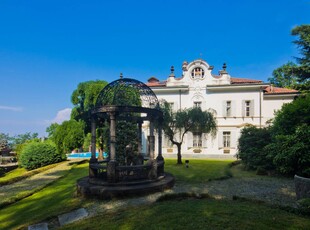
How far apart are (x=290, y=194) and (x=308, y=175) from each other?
1.02 meters

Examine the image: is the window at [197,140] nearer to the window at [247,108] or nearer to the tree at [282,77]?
the window at [247,108]

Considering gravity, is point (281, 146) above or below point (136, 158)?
above

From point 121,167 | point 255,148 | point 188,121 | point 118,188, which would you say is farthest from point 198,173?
point 118,188

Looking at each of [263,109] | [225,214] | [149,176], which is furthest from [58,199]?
[263,109]

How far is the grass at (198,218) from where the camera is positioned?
16.8ft

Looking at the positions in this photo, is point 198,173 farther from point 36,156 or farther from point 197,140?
point 36,156

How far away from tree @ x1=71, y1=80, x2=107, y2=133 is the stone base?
15.1 m

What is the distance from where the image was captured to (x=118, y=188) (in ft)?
27.2

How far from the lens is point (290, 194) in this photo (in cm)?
870

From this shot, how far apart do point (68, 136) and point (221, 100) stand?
18.4m

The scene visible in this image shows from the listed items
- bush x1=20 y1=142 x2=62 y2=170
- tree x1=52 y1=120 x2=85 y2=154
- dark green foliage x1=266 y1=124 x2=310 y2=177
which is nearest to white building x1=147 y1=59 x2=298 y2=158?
tree x1=52 y1=120 x2=85 y2=154

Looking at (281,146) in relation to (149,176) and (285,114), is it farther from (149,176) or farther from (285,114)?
(149,176)

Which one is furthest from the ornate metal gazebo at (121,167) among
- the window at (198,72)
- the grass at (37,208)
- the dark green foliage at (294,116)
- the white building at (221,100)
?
the window at (198,72)

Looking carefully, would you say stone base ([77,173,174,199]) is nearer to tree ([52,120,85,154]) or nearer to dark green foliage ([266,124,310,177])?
dark green foliage ([266,124,310,177])
